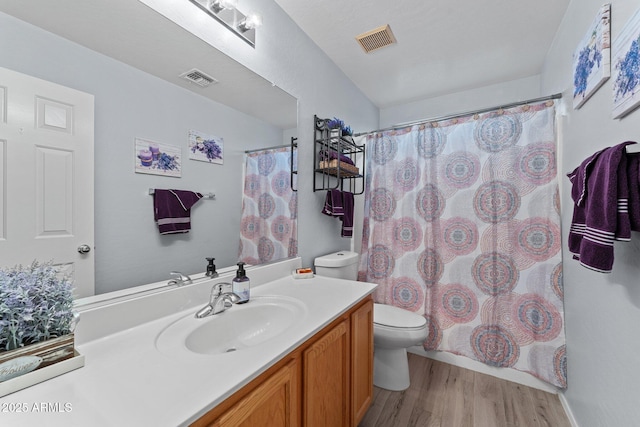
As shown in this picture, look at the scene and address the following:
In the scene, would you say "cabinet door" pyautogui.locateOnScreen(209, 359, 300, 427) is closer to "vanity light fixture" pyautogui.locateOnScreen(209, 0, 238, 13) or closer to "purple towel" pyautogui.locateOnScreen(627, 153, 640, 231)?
"purple towel" pyautogui.locateOnScreen(627, 153, 640, 231)

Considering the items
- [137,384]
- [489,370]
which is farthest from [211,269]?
[489,370]

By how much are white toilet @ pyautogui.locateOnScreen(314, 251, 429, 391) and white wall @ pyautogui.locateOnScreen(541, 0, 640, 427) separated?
75 centimetres

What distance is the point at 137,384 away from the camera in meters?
0.58

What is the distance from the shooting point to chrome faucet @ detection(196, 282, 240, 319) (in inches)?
38.6

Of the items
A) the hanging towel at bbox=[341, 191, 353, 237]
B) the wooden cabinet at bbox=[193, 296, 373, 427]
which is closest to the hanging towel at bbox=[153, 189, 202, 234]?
the wooden cabinet at bbox=[193, 296, 373, 427]

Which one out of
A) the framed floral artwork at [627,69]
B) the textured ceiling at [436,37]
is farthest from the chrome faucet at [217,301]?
the textured ceiling at [436,37]

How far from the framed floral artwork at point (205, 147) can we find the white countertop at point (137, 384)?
0.65 metres

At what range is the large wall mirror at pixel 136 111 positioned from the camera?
73 cm

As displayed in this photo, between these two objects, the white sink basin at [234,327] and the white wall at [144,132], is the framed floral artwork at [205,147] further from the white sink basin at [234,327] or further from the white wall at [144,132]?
the white sink basin at [234,327]

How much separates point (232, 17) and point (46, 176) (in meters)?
1.04

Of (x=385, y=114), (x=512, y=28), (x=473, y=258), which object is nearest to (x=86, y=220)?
(x=473, y=258)

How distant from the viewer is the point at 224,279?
1194 mm

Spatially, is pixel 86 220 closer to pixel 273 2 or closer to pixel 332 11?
pixel 273 2

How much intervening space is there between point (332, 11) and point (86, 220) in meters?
1.68
